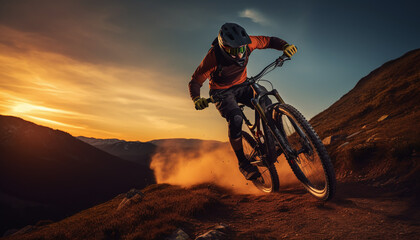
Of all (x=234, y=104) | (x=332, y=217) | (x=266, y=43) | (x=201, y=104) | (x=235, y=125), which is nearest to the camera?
(x=332, y=217)

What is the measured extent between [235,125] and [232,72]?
4.93 feet

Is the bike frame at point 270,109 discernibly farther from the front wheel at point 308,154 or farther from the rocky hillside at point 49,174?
the rocky hillside at point 49,174

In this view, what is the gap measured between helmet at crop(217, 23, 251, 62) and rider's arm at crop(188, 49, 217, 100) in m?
0.41

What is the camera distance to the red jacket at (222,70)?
5266mm

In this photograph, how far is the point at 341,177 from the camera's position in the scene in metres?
7.08

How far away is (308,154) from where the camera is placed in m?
4.42

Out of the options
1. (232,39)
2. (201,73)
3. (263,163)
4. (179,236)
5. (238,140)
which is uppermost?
(232,39)

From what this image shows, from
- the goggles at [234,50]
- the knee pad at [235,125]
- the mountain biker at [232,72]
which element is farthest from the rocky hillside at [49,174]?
the goggles at [234,50]

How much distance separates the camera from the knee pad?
5.56m

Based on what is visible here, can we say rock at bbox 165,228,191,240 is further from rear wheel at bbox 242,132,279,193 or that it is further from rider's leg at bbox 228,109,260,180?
rear wheel at bbox 242,132,279,193

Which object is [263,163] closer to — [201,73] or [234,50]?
[201,73]

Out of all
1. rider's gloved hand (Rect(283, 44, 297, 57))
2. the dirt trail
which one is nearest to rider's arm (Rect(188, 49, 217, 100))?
rider's gloved hand (Rect(283, 44, 297, 57))

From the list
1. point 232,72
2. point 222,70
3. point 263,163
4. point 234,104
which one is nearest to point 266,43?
point 232,72

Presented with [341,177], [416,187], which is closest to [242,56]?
[416,187]
